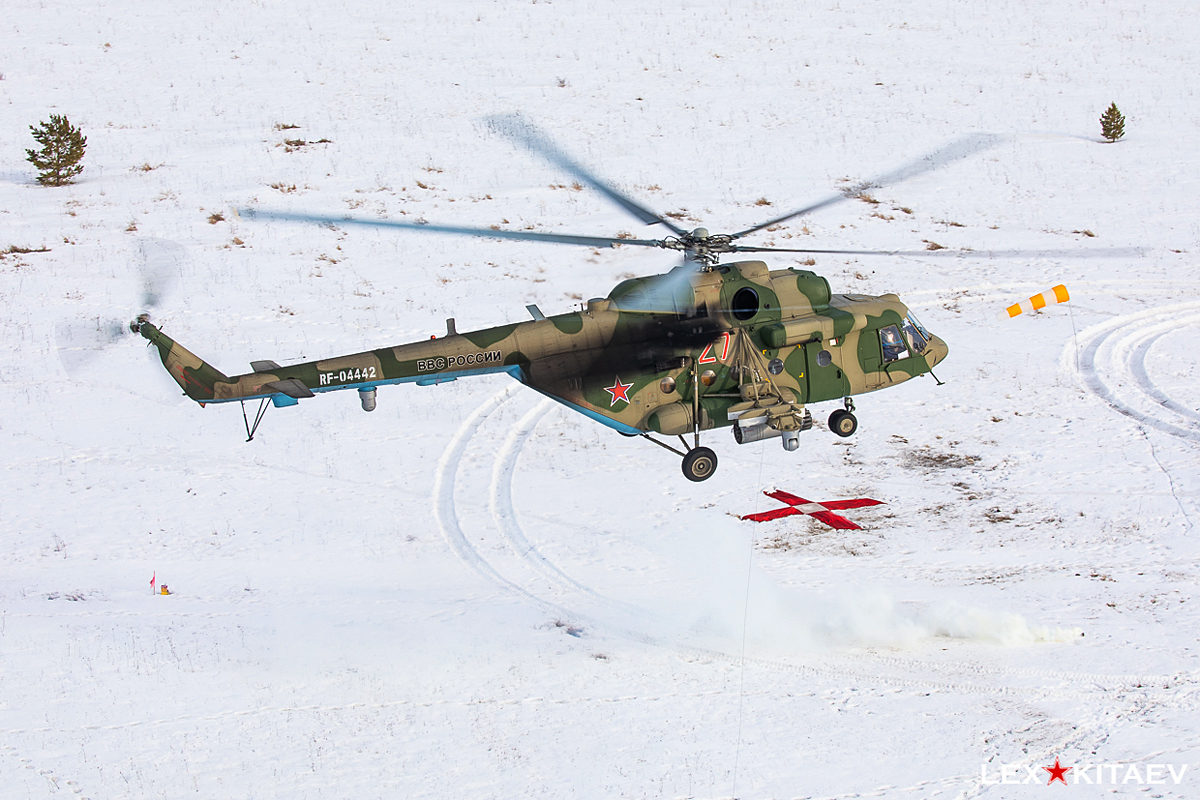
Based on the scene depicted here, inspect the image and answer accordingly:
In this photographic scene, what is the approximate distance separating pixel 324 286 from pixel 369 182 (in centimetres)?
622

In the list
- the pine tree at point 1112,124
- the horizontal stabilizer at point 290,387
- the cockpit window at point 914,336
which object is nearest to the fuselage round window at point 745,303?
the cockpit window at point 914,336

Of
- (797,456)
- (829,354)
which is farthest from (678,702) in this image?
(797,456)

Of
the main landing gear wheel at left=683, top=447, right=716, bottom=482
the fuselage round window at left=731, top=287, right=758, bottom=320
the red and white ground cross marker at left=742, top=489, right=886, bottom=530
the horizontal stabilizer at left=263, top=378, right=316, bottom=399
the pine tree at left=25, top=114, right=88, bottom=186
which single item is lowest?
the red and white ground cross marker at left=742, top=489, right=886, bottom=530

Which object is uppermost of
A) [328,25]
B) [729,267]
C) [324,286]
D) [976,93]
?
[328,25]

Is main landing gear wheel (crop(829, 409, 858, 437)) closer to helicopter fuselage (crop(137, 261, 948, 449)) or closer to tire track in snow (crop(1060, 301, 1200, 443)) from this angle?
helicopter fuselage (crop(137, 261, 948, 449))

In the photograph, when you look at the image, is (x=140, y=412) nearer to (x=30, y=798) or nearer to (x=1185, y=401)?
(x=30, y=798)

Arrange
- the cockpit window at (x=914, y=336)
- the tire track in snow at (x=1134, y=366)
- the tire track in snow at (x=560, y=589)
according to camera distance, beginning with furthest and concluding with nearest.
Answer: the tire track in snow at (x=1134, y=366), the cockpit window at (x=914, y=336), the tire track in snow at (x=560, y=589)

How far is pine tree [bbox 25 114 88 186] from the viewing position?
29812 millimetres

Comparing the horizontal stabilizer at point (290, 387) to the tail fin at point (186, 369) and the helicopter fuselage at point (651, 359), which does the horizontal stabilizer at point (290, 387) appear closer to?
the helicopter fuselage at point (651, 359)

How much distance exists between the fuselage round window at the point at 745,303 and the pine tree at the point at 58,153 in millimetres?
22527

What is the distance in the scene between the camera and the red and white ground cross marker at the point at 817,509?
18.0 m

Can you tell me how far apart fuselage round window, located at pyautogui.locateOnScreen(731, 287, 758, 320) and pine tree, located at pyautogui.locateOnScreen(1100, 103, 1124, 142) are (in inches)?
987

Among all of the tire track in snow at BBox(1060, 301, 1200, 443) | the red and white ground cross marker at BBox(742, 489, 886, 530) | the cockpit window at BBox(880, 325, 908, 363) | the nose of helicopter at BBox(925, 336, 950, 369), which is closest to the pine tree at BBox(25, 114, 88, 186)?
the red and white ground cross marker at BBox(742, 489, 886, 530)

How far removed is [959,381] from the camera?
22375 mm
